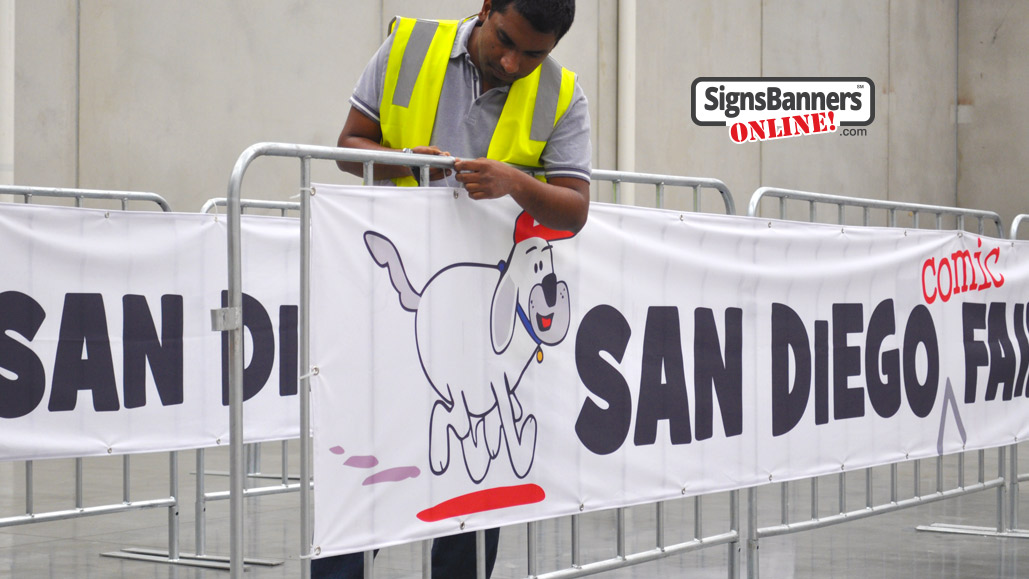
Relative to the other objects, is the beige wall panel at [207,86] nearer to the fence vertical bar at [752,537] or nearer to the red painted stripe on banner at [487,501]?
the fence vertical bar at [752,537]

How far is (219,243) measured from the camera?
5828mm

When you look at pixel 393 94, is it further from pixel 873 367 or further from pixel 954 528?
pixel 954 528

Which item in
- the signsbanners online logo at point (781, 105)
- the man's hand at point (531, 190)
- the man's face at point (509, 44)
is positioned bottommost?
the man's hand at point (531, 190)

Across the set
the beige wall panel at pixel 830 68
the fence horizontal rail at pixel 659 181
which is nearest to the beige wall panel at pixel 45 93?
the fence horizontal rail at pixel 659 181

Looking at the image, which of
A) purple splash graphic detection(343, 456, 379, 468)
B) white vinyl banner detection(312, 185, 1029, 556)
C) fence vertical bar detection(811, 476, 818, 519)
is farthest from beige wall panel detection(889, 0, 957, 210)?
purple splash graphic detection(343, 456, 379, 468)

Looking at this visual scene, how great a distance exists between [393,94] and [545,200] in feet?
1.69

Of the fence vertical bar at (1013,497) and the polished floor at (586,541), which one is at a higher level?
the fence vertical bar at (1013,497)

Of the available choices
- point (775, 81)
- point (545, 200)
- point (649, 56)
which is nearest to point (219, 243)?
point (545, 200)

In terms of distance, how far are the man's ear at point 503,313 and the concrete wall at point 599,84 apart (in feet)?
22.2

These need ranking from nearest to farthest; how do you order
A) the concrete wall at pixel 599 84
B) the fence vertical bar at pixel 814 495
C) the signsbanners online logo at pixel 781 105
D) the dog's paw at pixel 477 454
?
1. the dog's paw at pixel 477 454
2. the fence vertical bar at pixel 814 495
3. the concrete wall at pixel 599 84
4. the signsbanners online logo at pixel 781 105

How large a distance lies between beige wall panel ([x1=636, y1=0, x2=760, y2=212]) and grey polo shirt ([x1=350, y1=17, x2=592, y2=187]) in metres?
10.9

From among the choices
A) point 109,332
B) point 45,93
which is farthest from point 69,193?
point 45,93

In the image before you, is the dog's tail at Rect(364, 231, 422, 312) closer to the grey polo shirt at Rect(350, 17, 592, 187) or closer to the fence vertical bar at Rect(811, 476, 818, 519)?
the grey polo shirt at Rect(350, 17, 592, 187)

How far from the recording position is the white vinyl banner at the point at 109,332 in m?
5.14
